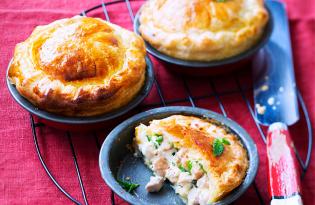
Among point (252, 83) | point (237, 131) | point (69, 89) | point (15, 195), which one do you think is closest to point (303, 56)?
point (252, 83)

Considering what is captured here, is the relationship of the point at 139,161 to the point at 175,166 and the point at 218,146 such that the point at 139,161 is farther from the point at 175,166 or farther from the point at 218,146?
the point at 218,146

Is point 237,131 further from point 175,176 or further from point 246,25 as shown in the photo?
point 246,25

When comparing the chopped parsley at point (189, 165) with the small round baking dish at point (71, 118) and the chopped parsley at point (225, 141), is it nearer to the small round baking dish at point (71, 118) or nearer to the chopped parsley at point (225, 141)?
the chopped parsley at point (225, 141)

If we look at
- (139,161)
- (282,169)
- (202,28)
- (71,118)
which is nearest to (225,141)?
(282,169)

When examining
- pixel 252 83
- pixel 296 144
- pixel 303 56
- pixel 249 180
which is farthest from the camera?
pixel 303 56

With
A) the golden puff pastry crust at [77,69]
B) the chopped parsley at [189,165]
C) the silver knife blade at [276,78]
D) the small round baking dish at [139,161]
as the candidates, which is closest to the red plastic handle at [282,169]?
the small round baking dish at [139,161]

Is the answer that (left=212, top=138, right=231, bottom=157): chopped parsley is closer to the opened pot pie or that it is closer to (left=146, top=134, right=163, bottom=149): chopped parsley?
the opened pot pie

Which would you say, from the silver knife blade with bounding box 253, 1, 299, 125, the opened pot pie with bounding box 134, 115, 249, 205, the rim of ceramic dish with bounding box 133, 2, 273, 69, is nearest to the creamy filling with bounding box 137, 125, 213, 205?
the opened pot pie with bounding box 134, 115, 249, 205
